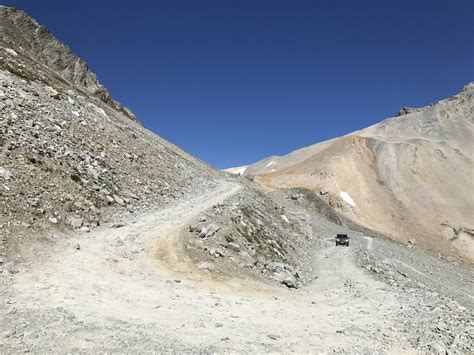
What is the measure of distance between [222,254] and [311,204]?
54.6 meters

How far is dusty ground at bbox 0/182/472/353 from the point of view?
1238cm

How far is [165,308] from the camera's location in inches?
618

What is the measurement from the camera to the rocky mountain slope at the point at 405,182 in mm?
91625

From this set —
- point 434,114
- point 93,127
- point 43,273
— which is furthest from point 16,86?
point 434,114

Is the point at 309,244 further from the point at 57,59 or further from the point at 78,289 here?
the point at 57,59

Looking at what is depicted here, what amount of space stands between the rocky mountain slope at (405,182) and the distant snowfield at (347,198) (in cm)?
30

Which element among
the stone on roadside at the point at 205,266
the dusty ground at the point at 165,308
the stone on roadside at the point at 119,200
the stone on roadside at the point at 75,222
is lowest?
the dusty ground at the point at 165,308

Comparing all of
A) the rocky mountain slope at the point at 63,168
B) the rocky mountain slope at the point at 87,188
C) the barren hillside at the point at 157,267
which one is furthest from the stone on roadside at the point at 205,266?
the rocky mountain slope at the point at 63,168

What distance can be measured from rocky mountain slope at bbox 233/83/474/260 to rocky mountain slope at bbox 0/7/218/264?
55.8 meters

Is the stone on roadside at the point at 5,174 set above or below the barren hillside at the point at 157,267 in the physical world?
above

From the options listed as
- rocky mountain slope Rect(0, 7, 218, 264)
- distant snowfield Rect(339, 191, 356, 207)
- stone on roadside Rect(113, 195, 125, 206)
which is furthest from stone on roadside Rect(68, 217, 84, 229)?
distant snowfield Rect(339, 191, 356, 207)

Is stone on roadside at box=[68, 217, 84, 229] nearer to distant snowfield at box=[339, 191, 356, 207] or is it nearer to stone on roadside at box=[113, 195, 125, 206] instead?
stone on roadside at box=[113, 195, 125, 206]

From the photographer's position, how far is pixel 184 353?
11.8m

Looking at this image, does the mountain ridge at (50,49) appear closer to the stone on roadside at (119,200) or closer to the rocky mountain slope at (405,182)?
the rocky mountain slope at (405,182)
